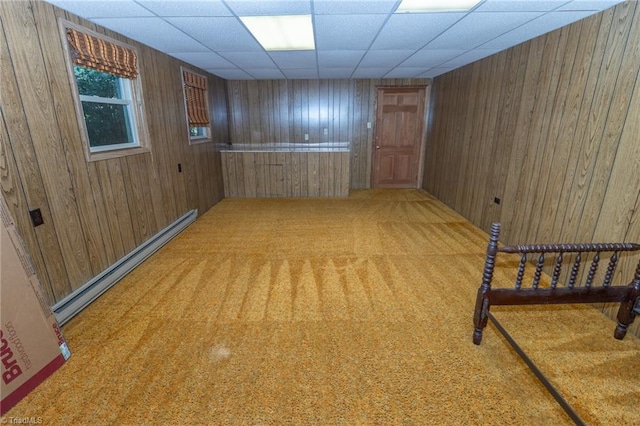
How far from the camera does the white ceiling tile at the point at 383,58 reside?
150 inches

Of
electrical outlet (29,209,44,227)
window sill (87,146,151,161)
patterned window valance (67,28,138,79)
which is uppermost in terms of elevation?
patterned window valance (67,28,138,79)

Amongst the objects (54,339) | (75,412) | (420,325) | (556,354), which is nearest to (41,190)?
(54,339)

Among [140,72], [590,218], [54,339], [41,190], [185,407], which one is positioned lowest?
[185,407]

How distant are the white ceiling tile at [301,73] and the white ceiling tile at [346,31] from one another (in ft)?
5.29

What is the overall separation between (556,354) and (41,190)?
145 inches

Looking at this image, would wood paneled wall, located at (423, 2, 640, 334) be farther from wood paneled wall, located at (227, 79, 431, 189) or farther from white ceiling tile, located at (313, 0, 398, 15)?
wood paneled wall, located at (227, 79, 431, 189)

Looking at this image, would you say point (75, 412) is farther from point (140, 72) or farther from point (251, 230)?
point (140, 72)

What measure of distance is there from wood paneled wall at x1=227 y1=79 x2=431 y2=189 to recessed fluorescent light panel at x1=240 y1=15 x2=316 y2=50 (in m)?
2.70

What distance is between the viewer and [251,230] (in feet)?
13.8

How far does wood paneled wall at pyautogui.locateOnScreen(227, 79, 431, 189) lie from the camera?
6.25 meters

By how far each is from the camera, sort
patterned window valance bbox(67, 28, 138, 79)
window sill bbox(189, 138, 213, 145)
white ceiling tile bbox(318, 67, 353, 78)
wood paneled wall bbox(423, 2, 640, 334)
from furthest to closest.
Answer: white ceiling tile bbox(318, 67, 353, 78) < window sill bbox(189, 138, 213, 145) < patterned window valance bbox(67, 28, 138, 79) < wood paneled wall bbox(423, 2, 640, 334)

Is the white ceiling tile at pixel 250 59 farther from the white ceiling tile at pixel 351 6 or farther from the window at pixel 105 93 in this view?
the white ceiling tile at pixel 351 6

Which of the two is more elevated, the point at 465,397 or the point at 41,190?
the point at 41,190

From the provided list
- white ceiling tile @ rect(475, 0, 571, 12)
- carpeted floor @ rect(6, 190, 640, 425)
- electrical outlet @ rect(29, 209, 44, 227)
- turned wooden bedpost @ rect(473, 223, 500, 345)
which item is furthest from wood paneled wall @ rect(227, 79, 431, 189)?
turned wooden bedpost @ rect(473, 223, 500, 345)
